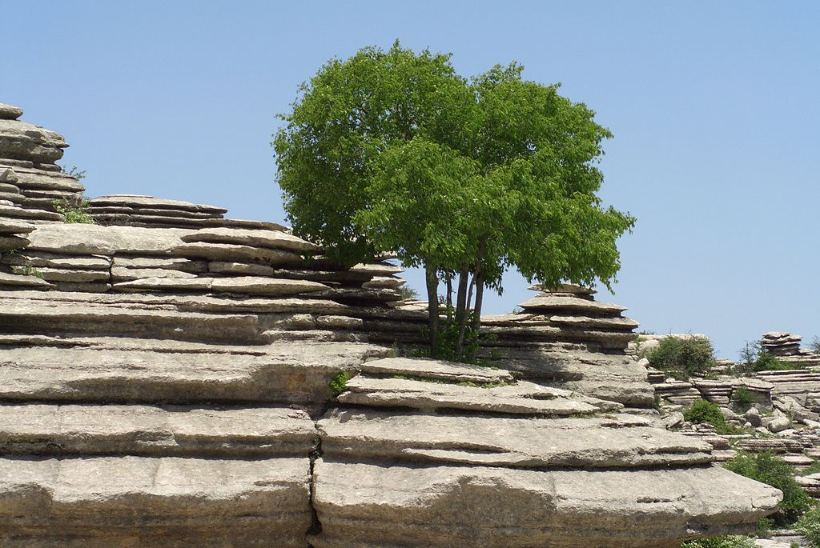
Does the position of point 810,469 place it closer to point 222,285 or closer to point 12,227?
point 222,285

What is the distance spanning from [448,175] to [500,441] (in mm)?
7937

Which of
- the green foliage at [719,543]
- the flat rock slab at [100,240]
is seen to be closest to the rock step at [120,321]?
the flat rock slab at [100,240]

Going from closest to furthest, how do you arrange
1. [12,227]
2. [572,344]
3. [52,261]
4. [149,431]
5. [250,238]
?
1. [149,431]
2. [12,227]
3. [52,261]
4. [250,238]
5. [572,344]

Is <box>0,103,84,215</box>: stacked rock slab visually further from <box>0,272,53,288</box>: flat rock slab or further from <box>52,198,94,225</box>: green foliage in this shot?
<box>0,272,53,288</box>: flat rock slab

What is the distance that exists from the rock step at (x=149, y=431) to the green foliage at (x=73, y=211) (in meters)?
11.7

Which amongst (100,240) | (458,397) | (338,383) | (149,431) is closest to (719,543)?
(458,397)

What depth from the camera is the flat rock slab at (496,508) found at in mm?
19484

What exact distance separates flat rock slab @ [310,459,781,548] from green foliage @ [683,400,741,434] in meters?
36.5

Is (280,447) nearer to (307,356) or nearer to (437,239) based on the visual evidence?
(307,356)

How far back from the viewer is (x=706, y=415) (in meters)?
56.2

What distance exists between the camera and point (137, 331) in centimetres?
2344

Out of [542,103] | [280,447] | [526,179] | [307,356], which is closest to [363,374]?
[307,356]

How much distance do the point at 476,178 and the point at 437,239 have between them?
1.91 metres

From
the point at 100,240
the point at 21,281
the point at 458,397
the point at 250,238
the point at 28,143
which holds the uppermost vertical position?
the point at 28,143
